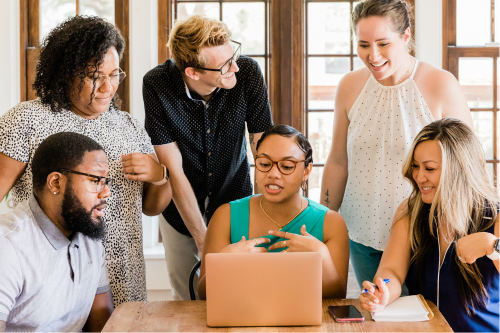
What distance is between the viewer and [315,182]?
3.63 meters

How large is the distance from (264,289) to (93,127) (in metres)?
0.86

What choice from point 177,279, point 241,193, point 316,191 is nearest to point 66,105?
point 241,193

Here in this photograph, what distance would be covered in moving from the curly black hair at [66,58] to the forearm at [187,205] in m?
0.56

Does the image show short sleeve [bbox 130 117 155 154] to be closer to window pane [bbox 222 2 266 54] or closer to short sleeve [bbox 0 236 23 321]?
short sleeve [bbox 0 236 23 321]

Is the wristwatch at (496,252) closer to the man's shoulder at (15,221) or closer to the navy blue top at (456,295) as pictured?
the navy blue top at (456,295)

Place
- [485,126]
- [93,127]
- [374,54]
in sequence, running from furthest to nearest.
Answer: [485,126] < [374,54] < [93,127]

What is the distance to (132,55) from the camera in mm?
3275

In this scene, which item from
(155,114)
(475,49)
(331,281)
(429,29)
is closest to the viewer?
(331,281)

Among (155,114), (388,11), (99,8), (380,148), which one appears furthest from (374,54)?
(99,8)

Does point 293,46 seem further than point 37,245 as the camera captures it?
Yes

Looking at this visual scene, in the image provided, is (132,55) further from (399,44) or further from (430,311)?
(430,311)

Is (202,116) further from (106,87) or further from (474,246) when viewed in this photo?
(474,246)

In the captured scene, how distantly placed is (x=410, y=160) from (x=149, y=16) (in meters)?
2.24

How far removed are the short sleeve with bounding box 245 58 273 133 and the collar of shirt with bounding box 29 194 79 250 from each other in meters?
0.98
